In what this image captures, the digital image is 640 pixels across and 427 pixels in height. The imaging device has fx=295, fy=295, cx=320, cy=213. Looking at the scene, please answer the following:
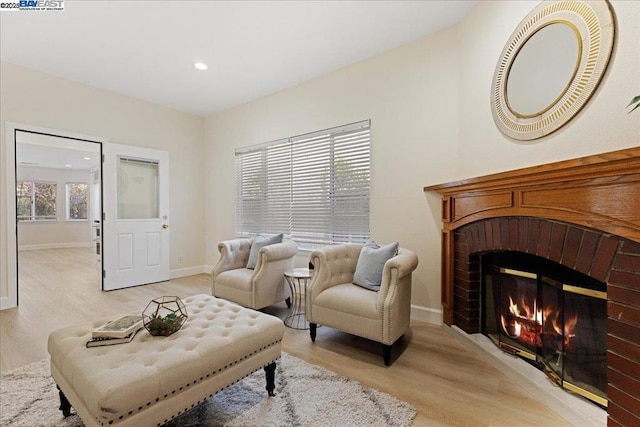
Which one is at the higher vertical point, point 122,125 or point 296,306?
point 122,125

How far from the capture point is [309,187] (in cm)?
396

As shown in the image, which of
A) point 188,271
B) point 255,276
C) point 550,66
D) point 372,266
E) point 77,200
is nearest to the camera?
point 550,66

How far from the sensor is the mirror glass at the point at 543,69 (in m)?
1.78

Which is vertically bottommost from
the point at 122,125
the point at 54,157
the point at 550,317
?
the point at 550,317

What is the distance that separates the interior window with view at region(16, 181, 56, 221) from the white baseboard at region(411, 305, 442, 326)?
11579mm

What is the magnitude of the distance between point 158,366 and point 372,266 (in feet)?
5.68

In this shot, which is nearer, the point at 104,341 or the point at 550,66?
the point at 104,341

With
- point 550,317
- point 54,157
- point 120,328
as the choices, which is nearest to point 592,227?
point 550,317

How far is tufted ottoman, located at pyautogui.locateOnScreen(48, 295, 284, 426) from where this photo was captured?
117 cm

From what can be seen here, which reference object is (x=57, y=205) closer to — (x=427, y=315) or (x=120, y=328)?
(x=120, y=328)

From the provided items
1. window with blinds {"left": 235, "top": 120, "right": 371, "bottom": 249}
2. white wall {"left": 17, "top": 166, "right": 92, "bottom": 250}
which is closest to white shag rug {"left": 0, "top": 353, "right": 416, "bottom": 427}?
window with blinds {"left": 235, "top": 120, "right": 371, "bottom": 249}

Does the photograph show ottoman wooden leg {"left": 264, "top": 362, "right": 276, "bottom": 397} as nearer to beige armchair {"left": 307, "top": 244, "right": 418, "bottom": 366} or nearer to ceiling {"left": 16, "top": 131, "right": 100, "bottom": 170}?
beige armchair {"left": 307, "top": 244, "right": 418, "bottom": 366}

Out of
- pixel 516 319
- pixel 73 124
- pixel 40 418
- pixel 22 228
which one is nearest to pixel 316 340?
pixel 516 319

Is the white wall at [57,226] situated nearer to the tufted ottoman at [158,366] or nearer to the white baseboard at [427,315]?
the tufted ottoman at [158,366]
